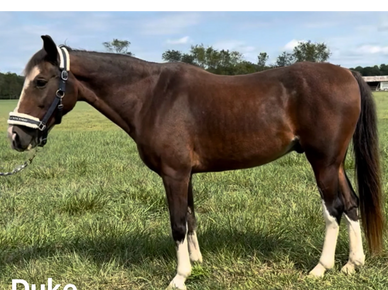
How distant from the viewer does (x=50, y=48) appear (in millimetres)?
2869

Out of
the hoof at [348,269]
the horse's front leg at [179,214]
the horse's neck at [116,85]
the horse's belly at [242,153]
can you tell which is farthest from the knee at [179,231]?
the hoof at [348,269]

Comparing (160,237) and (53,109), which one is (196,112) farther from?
(160,237)

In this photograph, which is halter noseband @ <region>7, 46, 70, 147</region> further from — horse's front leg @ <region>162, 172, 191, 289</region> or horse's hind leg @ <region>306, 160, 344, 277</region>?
horse's hind leg @ <region>306, 160, 344, 277</region>

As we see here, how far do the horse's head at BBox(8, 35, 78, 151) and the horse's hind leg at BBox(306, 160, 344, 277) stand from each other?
2.21m

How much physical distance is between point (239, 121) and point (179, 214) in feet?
3.15

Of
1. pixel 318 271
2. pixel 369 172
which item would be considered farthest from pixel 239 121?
pixel 318 271

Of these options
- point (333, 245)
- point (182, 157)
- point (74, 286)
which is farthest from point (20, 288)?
point (333, 245)

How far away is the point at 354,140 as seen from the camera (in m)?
3.45

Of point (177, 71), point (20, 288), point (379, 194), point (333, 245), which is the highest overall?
point (177, 71)

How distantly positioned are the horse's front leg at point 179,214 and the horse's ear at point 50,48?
4.43ft

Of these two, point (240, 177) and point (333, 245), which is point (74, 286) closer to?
point (333, 245)

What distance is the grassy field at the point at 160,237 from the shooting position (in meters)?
3.24

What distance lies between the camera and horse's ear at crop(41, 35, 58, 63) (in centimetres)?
278
